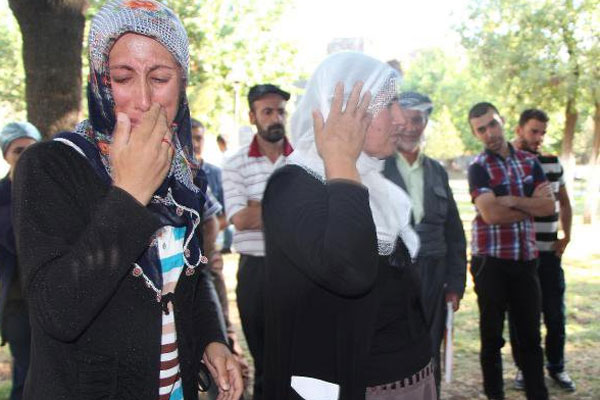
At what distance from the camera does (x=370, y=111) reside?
6.95 feet

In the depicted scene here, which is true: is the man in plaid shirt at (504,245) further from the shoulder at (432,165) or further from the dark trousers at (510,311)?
the shoulder at (432,165)

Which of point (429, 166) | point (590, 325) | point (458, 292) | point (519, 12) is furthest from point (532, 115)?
point (519, 12)

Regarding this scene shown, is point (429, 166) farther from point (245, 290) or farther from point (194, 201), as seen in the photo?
point (194, 201)

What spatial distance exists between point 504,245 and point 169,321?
3.42 meters

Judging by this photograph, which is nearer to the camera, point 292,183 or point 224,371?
point 224,371

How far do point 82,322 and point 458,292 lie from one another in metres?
3.18

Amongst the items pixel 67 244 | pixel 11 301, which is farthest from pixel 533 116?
pixel 67 244

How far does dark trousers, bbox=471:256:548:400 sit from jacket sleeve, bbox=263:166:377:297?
2889mm

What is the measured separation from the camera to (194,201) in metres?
1.70

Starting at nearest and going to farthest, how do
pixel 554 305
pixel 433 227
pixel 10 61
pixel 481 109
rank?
pixel 433 227 < pixel 481 109 < pixel 554 305 < pixel 10 61

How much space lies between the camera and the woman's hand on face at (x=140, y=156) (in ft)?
4.26

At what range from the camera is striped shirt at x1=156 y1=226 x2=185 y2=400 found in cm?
153

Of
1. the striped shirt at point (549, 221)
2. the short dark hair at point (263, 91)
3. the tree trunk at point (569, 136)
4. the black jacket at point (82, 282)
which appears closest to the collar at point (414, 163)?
the short dark hair at point (263, 91)

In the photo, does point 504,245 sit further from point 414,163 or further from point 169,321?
point 169,321
